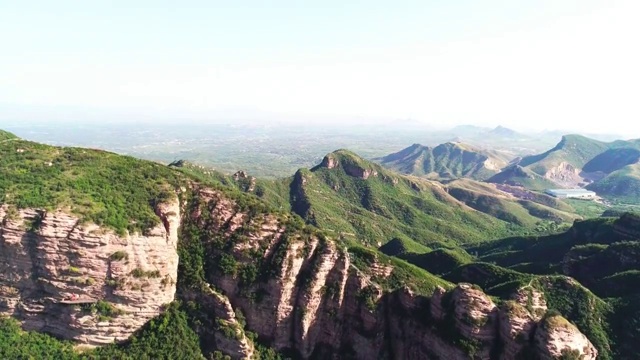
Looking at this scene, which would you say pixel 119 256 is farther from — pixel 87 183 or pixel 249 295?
pixel 249 295

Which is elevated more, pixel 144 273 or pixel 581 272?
pixel 144 273

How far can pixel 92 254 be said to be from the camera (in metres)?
51.3

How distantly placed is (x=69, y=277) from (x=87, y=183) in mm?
14498

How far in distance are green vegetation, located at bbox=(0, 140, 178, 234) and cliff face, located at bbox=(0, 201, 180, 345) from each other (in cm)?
209

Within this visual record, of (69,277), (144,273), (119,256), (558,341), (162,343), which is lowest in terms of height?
(162,343)

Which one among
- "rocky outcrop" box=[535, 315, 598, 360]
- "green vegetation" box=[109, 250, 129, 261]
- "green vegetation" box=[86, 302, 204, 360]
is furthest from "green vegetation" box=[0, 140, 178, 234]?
"rocky outcrop" box=[535, 315, 598, 360]

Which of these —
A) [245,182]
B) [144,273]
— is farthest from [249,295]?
[245,182]

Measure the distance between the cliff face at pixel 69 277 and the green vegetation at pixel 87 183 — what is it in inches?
82.4

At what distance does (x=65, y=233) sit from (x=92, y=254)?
389 cm

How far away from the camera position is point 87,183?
197ft

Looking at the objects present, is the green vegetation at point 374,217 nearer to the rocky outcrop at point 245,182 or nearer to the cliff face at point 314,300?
the rocky outcrop at point 245,182

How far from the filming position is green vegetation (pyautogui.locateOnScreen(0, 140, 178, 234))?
2120 inches

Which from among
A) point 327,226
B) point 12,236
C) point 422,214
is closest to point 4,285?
point 12,236

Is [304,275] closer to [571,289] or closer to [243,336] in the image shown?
[243,336]
